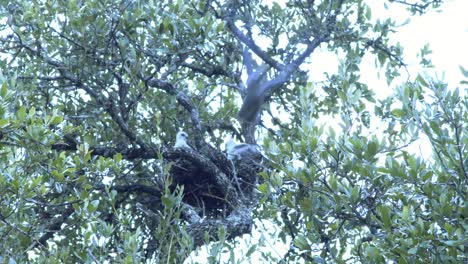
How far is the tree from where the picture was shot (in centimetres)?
425

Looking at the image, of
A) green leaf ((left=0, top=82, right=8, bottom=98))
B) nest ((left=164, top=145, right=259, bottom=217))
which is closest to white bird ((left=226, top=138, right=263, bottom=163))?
nest ((left=164, top=145, right=259, bottom=217))

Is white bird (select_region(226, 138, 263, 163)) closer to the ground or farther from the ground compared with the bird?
closer to the ground

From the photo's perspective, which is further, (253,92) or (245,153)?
(245,153)

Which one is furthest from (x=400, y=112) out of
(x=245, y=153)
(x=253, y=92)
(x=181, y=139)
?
(x=181, y=139)

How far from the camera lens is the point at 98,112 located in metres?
6.82

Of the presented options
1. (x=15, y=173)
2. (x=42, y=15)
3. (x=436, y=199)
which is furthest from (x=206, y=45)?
(x=436, y=199)

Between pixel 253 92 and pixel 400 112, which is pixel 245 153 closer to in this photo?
pixel 253 92

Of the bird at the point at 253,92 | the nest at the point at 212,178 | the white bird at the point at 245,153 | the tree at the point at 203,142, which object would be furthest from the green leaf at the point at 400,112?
the white bird at the point at 245,153

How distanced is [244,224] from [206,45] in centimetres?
148

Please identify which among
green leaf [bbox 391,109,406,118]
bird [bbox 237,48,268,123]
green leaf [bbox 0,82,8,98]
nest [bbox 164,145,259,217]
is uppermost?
bird [bbox 237,48,268,123]

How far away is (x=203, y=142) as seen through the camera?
23.0 ft

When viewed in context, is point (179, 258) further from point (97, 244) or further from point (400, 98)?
point (400, 98)

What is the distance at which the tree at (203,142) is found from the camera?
13.9 ft

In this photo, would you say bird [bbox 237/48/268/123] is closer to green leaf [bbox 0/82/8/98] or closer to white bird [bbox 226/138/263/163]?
white bird [bbox 226/138/263/163]
